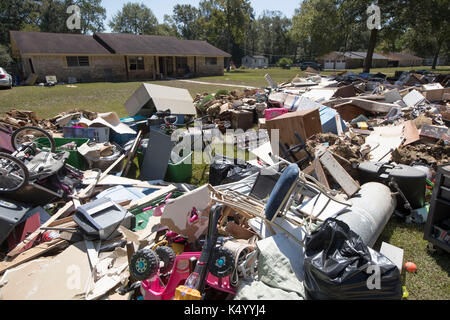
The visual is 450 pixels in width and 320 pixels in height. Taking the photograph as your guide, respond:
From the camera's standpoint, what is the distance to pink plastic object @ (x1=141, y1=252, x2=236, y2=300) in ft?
7.91

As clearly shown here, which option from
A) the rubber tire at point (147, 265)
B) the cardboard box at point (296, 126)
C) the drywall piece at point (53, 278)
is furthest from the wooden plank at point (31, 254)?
the cardboard box at point (296, 126)

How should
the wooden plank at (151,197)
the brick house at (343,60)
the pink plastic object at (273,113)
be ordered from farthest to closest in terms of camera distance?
the brick house at (343,60)
the pink plastic object at (273,113)
the wooden plank at (151,197)

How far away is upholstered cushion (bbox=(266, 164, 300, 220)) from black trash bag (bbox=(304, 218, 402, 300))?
598 mm

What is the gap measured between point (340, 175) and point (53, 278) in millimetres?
3771

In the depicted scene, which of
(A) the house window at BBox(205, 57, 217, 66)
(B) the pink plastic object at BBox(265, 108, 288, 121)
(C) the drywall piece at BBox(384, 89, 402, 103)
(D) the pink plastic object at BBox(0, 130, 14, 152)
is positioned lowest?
(D) the pink plastic object at BBox(0, 130, 14, 152)

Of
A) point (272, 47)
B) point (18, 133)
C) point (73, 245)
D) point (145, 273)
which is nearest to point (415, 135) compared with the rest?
point (145, 273)

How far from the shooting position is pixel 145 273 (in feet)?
7.59

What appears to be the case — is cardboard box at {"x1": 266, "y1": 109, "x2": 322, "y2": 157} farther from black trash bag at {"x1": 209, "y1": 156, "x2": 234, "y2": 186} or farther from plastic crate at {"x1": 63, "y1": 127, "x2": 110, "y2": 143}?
plastic crate at {"x1": 63, "y1": 127, "x2": 110, "y2": 143}

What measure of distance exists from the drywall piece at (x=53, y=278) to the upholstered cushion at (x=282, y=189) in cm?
198

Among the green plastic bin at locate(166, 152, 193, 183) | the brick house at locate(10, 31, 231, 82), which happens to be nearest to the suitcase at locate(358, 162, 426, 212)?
the green plastic bin at locate(166, 152, 193, 183)

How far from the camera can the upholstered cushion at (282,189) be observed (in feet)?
8.96

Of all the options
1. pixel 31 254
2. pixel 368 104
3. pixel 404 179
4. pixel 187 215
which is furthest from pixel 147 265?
pixel 368 104

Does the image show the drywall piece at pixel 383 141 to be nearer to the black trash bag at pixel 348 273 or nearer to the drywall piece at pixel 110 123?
the black trash bag at pixel 348 273

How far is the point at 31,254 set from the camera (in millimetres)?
3146
